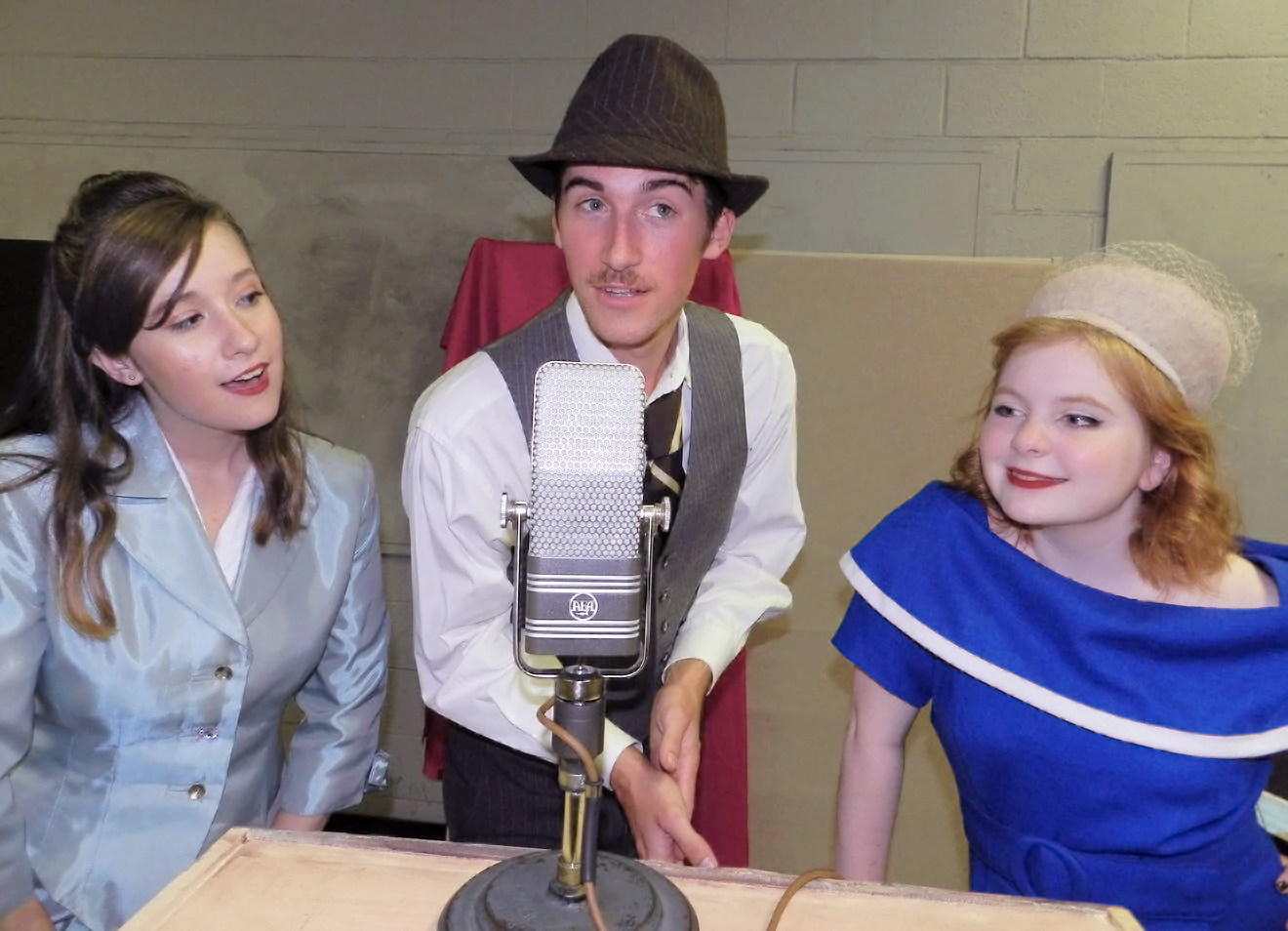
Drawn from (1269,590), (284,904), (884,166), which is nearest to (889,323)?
(884,166)

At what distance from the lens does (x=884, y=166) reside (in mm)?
2635

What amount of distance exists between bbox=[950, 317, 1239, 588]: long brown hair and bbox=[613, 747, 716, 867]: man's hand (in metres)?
0.62

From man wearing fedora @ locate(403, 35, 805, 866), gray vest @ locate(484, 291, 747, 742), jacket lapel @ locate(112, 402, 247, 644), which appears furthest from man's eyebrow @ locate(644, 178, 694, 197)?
jacket lapel @ locate(112, 402, 247, 644)

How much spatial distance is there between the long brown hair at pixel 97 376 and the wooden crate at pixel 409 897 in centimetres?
49

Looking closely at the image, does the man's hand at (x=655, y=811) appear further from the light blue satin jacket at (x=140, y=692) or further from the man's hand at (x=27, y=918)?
the man's hand at (x=27, y=918)

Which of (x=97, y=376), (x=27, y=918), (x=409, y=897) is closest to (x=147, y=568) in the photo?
(x=97, y=376)

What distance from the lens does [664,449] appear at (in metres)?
1.51

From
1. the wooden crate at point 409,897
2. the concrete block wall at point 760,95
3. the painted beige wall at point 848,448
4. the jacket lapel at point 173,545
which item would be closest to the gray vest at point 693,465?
the jacket lapel at point 173,545

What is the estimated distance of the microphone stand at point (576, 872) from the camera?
74cm

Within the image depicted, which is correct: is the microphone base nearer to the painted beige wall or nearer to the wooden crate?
the wooden crate

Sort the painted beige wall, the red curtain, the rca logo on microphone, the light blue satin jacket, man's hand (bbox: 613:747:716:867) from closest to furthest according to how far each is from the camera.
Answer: the rca logo on microphone, man's hand (bbox: 613:747:716:867), the light blue satin jacket, the red curtain, the painted beige wall

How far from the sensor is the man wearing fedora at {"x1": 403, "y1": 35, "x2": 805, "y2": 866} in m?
1.33

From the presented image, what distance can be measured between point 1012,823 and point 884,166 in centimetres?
183

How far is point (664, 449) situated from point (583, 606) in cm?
80
